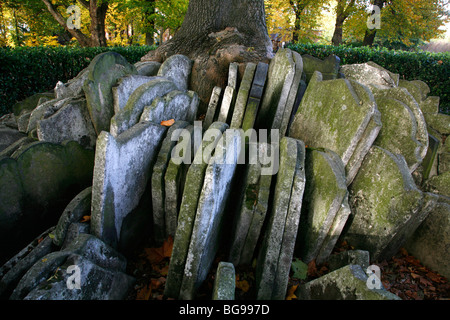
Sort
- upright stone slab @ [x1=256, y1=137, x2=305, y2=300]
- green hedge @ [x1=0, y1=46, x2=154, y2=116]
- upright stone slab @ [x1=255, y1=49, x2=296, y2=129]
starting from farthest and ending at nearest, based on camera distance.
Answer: green hedge @ [x1=0, y1=46, x2=154, y2=116] < upright stone slab @ [x1=255, y1=49, x2=296, y2=129] < upright stone slab @ [x1=256, y1=137, x2=305, y2=300]

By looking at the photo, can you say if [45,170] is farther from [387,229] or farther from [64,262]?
[387,229]

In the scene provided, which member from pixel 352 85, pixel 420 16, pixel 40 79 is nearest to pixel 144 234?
pixel 352 85

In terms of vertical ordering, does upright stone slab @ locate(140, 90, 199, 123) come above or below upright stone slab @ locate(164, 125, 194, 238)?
above

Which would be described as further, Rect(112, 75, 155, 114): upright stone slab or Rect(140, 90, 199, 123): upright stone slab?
Rect(112, 75, 155, 114): upright stone slab

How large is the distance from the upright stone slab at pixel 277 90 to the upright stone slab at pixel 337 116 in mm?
336

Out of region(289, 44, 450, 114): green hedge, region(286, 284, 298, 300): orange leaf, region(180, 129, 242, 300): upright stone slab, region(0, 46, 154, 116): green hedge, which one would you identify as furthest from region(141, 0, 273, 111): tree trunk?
region(289, 44, 450, 114): green hedge

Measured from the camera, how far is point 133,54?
28.2ft

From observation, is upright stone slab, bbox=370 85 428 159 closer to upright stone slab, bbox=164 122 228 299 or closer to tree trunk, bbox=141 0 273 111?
tree trunk, bbox=141 0 273 111

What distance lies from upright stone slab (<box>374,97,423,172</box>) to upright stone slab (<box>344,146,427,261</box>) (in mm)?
519

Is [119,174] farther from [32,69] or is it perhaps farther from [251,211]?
[32,69]

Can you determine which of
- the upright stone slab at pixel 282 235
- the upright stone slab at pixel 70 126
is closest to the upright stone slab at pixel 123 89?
the upright stone slab at pixel 70 126

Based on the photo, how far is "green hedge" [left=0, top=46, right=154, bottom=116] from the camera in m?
6.54

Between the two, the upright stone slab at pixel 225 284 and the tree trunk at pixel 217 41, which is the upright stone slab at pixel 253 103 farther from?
the upright stone slab at pixel 225 284

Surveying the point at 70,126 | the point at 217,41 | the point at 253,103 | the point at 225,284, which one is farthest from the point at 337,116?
the point at 70,126
